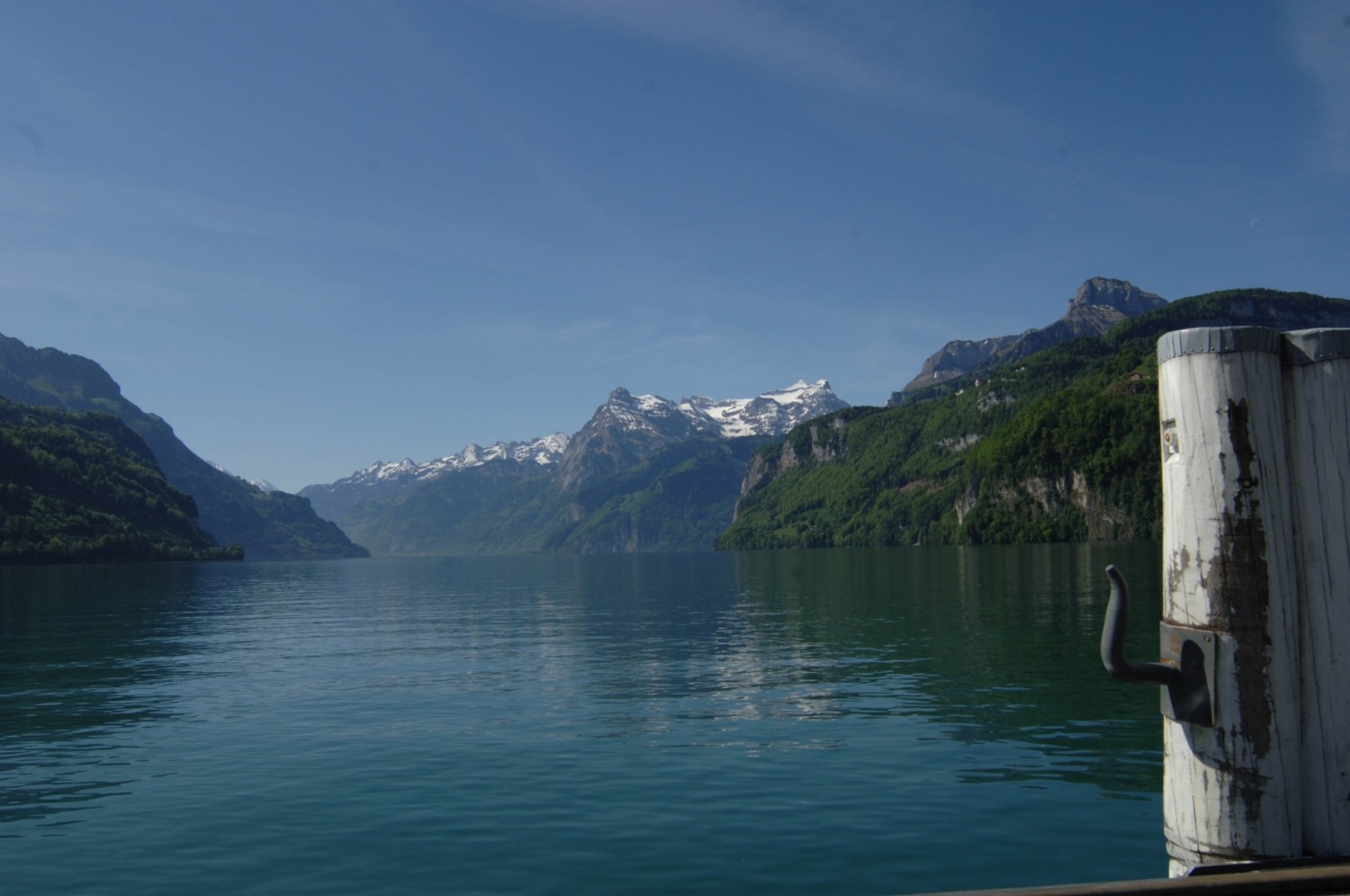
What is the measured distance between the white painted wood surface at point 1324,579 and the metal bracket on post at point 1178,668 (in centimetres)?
78

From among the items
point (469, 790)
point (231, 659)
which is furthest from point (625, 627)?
point (469, 790)

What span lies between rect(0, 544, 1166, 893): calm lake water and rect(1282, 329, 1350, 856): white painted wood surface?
9477 millimetres

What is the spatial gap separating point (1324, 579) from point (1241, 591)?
0.69m

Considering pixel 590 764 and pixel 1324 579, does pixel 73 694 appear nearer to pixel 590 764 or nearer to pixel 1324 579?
pixel 590 764

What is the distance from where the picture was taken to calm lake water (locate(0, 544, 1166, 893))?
18.1 metres

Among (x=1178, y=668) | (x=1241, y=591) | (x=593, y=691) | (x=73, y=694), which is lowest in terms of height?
(x=593, y=691)

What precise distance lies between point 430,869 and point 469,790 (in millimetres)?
5781

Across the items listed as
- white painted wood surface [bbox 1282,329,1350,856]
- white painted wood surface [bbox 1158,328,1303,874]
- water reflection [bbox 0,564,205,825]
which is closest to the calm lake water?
water reflection [bbox 0,564,205,825]

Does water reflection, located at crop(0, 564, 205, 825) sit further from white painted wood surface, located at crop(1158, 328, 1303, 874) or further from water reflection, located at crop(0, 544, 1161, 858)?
white painted wood surface, located at crop(1158, 328, 1303, 874)

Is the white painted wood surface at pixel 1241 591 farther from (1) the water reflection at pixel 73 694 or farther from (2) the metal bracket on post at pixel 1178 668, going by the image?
(1) the water reflection at pixel 73 694

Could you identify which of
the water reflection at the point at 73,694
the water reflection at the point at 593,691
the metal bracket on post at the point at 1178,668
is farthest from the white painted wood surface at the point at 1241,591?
the water reflection at the point at 73,694

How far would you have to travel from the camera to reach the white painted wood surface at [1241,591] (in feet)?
26.9

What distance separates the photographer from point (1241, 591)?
27.1 ft

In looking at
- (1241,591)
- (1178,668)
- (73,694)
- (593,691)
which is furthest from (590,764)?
(73,694)
